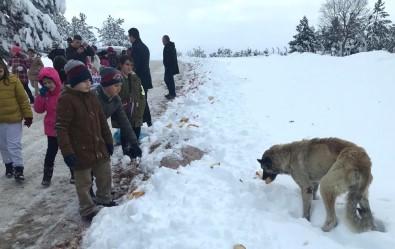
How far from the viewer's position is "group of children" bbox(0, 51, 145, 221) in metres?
4.71

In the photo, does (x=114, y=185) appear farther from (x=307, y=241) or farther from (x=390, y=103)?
(x=390, y=103)

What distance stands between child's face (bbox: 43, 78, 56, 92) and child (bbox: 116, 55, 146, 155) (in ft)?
4.48

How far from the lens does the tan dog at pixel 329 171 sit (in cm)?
402

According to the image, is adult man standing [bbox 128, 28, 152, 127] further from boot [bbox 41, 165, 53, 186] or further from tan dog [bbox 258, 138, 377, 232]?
tan dog [bbox 258, 138, 377, 232]

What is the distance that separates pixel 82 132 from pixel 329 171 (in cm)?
319

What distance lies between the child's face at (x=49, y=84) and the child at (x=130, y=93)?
4.48ft

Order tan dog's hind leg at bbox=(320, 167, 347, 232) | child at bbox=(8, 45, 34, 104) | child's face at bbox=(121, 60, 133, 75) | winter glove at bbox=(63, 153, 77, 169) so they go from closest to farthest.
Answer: tan dog's hind leg at bbox=(320, 167, 347, 232) → winter glove at bbox=(63, 153, 77, 169) → child's face at bbox=(121, 60, 133, 75) → child at bbox=(8, 45, 34, 104)

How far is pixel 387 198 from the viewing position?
478cm

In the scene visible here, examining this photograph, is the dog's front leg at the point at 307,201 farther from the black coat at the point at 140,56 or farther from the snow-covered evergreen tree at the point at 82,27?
the snow-covered evergreen tree at the point at 82,27

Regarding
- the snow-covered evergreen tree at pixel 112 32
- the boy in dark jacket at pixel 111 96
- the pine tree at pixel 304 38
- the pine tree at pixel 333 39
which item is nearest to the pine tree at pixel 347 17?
the pine tree at pixel 333 39

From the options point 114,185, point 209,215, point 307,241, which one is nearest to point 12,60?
point 114,185

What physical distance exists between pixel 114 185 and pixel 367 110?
22.6 feet

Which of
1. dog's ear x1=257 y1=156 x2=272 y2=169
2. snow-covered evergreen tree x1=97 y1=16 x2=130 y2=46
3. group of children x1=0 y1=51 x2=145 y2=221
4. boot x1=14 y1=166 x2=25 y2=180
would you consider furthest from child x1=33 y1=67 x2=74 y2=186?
snow-covered evergreen tree x1=97 y1=16 x2=130 y2=46

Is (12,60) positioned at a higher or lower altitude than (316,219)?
higher
